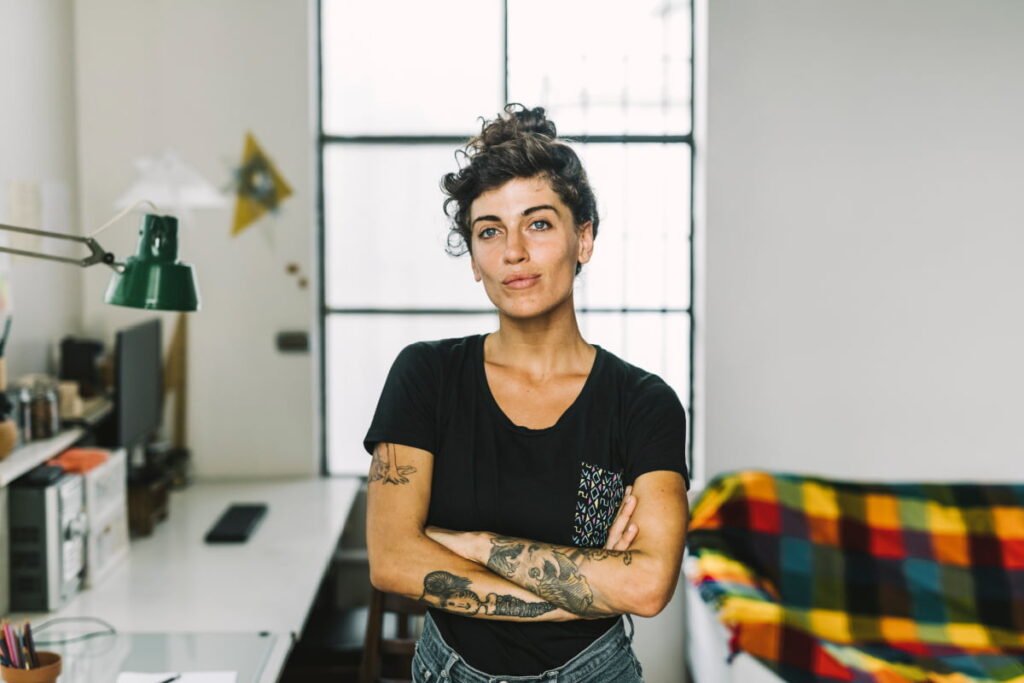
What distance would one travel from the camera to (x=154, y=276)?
2.01m

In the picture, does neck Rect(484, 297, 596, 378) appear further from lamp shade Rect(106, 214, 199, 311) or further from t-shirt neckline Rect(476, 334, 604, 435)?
lamp shade Rect(106, 214, 199, 311)

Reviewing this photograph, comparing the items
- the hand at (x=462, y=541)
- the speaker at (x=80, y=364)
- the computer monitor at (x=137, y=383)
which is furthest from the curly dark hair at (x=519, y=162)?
the speaker at (x=80, y=364)

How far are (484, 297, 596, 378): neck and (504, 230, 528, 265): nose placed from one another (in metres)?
0.11

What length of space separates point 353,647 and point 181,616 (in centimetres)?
61

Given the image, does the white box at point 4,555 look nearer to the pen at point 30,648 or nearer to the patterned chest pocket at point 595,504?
the pen at point 30,648

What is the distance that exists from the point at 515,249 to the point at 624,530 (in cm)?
49

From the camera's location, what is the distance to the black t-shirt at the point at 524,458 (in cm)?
167

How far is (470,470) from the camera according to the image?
1.69 m

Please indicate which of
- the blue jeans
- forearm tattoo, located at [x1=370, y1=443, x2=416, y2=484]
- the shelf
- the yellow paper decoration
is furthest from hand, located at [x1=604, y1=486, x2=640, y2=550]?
the yellow paper decoration

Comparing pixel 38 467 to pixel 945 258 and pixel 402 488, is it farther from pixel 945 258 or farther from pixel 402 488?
pixel 945 258

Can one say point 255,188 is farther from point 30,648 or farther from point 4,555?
point 30,648

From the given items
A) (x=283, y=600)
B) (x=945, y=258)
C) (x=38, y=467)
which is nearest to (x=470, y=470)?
(x=283, y=600)

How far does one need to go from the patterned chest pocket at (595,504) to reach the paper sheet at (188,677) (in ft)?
2.65

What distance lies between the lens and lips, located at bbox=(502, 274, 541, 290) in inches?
66.8
